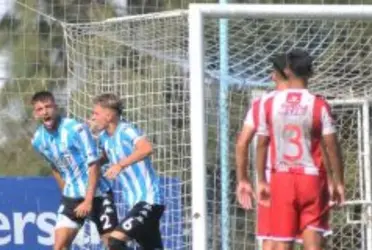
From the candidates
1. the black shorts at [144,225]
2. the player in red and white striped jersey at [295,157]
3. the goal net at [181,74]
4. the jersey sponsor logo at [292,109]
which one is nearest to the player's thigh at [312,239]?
the player in red and white striped jersey at [295,157]

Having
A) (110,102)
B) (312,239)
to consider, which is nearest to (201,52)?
(110,102)

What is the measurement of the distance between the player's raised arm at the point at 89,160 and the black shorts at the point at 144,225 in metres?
0.49

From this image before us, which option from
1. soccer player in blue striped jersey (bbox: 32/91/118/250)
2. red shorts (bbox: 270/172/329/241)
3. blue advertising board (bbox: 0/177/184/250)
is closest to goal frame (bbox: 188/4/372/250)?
red shorts (bbox: 270/172/329/241)

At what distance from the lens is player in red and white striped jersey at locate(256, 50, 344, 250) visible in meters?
9.62

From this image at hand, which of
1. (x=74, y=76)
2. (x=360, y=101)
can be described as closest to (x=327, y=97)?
(x=360, y=101)

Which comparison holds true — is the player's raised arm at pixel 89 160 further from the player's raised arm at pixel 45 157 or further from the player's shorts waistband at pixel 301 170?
the player's shorts waistband at pixel 301 170

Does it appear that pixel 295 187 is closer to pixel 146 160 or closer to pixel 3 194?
pixel 146 160

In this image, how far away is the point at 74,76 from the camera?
14125mm

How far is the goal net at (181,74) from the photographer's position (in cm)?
1284

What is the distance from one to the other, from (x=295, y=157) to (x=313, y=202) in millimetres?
309

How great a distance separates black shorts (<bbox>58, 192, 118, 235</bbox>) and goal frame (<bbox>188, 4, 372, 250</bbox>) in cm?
148

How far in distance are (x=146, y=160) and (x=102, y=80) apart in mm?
2184

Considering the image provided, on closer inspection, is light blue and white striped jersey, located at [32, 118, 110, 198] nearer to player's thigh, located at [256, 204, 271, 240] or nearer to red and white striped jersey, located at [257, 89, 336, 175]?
player's thigh, located at [256, 204, 271, 240]

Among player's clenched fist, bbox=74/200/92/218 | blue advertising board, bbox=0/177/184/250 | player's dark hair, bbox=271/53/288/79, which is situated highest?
player's dark hair, bbox=271/53/288/79
